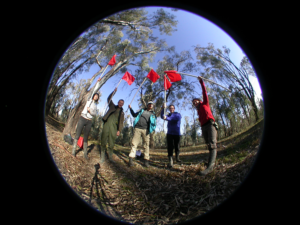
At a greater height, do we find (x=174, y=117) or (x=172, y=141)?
(x=174, y=117)

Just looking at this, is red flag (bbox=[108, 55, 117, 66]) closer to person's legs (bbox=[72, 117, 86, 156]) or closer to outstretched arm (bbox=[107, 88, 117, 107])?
outstretched arm (bbox=[107, 88, 117, 107])

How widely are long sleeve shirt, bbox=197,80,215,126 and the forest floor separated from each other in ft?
0.79

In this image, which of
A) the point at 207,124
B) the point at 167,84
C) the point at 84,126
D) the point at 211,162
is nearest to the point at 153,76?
the point at 167,84

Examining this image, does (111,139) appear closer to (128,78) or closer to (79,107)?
(79,107)

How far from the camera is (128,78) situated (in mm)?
1268

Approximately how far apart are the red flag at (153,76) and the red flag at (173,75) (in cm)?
11

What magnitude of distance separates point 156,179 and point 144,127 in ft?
1.64

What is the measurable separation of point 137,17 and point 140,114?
0.92m

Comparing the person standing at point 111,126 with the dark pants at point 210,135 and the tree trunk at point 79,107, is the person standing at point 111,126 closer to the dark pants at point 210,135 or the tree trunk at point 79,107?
the tree trunk at point 79,107

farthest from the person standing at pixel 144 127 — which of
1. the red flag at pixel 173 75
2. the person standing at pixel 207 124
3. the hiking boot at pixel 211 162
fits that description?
the hiking boot at pixel 211 162

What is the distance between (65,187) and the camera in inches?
43.9
